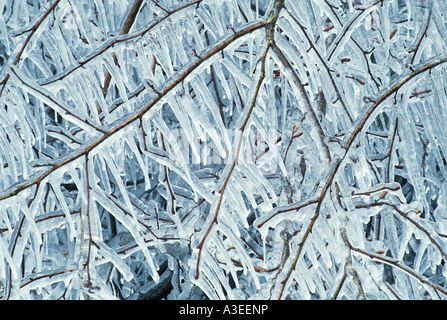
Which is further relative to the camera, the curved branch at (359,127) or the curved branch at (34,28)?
the curved branch at (34,28)

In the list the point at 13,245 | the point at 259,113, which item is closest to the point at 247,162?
the point at 259,113

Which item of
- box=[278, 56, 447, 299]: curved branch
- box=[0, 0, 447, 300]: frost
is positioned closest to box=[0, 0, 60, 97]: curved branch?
box=[0, 0, 447, 300]: frost

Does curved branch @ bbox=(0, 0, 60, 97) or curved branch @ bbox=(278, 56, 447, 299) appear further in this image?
curved branch @ bbox=(0, 0, 60, 97)

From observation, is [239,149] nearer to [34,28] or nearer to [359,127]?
[359,127]

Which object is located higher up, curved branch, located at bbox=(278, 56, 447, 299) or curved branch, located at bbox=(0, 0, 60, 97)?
curved branch, located at bbox=(0, 0, 60, 97)

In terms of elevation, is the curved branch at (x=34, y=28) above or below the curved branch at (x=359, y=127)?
above

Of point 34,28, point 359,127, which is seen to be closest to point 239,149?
point 359,127

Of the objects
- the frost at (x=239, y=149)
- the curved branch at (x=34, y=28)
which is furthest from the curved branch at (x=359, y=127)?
the curved branch at (x=34, y=28)

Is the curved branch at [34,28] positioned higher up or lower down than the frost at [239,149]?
higher up

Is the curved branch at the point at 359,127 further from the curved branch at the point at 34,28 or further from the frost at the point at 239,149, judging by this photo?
the curved branch at the point at 34,28

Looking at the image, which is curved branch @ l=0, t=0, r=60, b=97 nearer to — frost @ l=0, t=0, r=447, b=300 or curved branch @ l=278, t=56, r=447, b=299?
frost @ l=0, t=0, r=447, b=300

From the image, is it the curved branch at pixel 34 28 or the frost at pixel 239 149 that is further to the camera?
the curved branch at pixel 34 28
